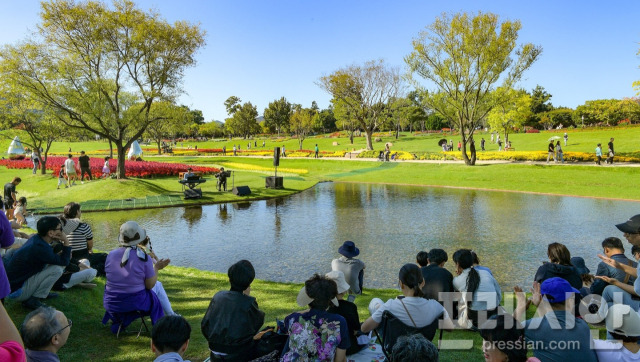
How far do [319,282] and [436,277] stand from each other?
8.63ft

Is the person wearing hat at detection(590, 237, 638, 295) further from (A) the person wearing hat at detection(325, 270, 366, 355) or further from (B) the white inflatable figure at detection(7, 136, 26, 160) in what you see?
(B) the white inflatable figure at detection(7, 136, 26, 160)

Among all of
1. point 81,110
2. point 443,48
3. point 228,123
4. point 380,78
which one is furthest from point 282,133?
point 81,110

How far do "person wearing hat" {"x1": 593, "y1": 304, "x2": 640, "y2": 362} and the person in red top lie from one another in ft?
14.4

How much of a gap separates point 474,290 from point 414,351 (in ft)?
10.8

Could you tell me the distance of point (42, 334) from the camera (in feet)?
9.78

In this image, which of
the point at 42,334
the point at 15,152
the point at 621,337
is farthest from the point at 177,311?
the point at 15,152

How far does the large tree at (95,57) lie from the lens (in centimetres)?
2130

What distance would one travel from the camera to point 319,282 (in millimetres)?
3730

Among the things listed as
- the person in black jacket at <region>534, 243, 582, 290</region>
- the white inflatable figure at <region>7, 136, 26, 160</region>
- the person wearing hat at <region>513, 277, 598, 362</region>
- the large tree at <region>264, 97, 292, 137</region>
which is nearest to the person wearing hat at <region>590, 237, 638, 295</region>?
the person in black jacket at <region>534, 243, 582, 290</region>

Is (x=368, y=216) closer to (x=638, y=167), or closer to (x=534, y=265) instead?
(x=534, y=265)

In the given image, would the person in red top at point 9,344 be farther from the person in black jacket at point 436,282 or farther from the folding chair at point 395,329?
the person in black jacket at point 436,282

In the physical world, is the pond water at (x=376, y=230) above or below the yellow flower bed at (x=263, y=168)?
below

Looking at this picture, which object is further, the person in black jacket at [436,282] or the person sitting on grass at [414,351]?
the person in black jacket at [436,282]

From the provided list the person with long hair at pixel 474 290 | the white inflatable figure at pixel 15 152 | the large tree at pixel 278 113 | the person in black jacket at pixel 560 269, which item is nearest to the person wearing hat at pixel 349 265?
the person with long hair at pixel 474 290
